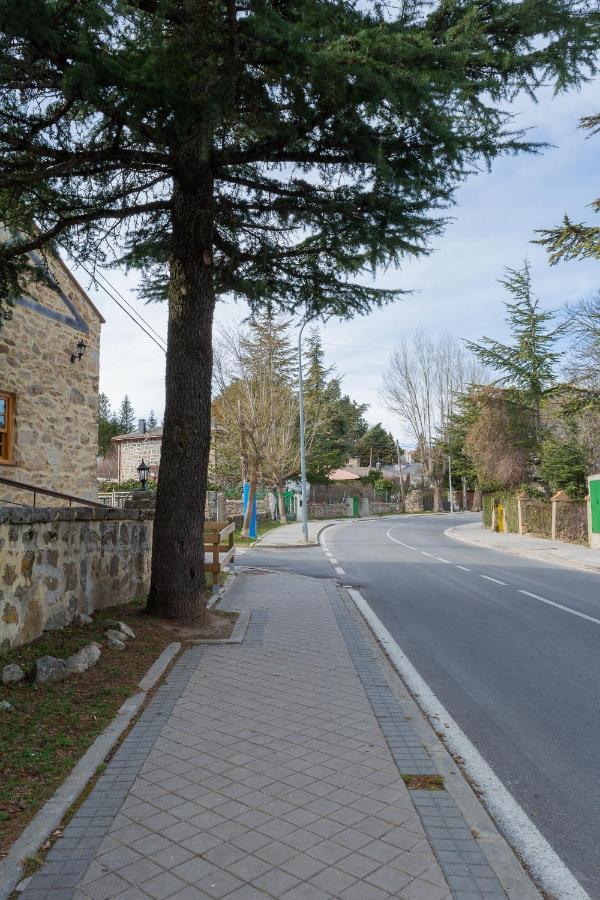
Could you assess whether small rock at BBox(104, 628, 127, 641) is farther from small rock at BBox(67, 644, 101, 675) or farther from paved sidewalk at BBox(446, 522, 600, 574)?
paved sidewalk at BBox(446, 522, 600, 574)

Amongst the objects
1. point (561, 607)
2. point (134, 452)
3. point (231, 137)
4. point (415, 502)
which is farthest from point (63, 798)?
point (415, 502)

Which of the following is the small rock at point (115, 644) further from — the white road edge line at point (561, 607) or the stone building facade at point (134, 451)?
the stone building facade at point (134, 451)

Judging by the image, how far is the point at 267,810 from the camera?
343 cm

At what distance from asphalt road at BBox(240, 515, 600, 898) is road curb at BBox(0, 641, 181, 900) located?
8.35 feet

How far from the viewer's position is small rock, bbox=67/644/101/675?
18.7 feet

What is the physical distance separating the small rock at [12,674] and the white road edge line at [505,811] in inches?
132

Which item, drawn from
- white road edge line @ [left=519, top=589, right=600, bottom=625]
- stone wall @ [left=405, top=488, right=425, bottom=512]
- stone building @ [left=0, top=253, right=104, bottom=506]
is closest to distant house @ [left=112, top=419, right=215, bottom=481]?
stone wall @ [left=405, top=488, right=425, bottom=512]

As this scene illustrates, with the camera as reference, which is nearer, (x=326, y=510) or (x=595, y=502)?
(x=595, y=502)

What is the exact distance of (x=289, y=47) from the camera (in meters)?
5.34

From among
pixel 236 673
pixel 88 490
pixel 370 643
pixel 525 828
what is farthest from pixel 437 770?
pixel 88 490

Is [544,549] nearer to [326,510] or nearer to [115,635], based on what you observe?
[115,635]

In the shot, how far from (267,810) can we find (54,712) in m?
2.14

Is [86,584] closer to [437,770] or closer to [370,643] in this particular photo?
[370,643]

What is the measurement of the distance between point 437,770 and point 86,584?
5.22 m
